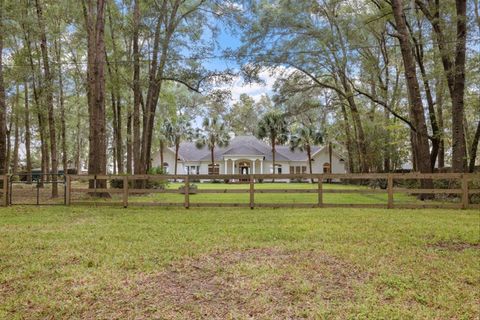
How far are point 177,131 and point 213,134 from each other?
3981 millimetres

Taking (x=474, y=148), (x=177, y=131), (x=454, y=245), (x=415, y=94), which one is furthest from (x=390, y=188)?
(x=177, y=131)

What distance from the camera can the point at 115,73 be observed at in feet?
59.8

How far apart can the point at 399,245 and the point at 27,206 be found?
402 inches

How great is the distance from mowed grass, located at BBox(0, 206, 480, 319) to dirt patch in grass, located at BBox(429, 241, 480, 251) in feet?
0.05

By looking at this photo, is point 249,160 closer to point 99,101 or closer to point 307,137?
point 307,137

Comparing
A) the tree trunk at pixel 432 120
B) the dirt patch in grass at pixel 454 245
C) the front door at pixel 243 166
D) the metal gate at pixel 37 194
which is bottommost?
the dirt patch in grass at pixel 454 245

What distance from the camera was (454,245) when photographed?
5410 millimetres

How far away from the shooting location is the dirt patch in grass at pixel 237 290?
2986 mm

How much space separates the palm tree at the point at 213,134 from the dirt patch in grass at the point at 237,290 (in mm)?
31348

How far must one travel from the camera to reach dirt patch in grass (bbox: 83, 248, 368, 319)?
299 centimetres

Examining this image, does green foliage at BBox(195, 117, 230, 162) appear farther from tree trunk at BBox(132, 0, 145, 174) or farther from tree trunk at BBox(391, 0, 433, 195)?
tree trunk at BBox(391, 0, 433, 195)

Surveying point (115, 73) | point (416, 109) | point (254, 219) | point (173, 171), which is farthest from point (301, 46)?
point (173, 171)

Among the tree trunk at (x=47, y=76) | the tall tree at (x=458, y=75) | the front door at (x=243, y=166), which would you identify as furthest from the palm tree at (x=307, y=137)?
the tree trunk at (x=47, y=76)

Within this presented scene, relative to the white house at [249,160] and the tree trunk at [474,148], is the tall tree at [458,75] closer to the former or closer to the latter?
the tree trunk at [474,148]
